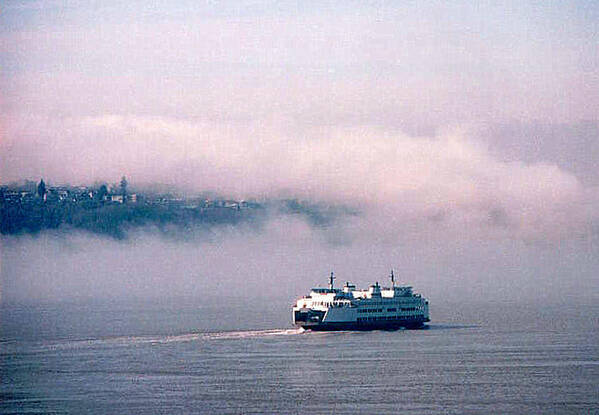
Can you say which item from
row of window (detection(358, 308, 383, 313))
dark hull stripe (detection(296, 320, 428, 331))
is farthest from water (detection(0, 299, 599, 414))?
row of window (detection(358, 308, 383, 313))

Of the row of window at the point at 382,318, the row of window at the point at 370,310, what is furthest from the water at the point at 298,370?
the row of window at the point at 370,310

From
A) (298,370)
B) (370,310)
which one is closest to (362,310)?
(370,310)

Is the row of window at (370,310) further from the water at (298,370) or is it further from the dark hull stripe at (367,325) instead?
the water at (298,370)

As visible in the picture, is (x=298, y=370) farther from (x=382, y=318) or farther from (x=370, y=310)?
(x=382, y=318)

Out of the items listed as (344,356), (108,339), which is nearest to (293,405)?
(344,356)

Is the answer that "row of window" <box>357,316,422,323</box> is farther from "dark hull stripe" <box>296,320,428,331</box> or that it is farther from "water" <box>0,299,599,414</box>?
"water" <box>0,299,599,414</box>

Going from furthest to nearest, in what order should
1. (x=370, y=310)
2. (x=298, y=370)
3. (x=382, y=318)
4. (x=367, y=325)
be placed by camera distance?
1. (x=382, y=318)
2. (x=370, y=310)
3. (x=367, y=325)
4. (x=298, y=370)
